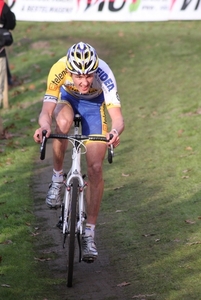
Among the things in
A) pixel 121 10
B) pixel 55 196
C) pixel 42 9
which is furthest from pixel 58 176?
pixel 121 10

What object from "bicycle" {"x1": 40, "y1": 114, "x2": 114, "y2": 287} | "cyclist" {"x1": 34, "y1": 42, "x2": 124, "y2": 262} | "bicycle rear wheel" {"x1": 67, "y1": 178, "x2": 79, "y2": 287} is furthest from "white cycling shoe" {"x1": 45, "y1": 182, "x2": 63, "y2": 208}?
"bicycle rear wheel" {"x1": 67, "y1": 178, "x2": 79, "y2": 287}

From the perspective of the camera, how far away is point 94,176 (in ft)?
25.2

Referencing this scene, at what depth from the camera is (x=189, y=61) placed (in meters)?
20.8

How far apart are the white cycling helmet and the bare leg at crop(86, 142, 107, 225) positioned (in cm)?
75

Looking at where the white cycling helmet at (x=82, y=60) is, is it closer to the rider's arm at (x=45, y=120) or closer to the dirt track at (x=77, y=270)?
the rider's arm at (x=45, y=120)

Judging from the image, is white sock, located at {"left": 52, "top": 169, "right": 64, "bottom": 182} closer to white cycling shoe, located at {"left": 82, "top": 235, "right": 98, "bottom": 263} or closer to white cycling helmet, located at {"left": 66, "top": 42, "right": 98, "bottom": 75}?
white cycling shoe, located at {"left": 82, "top": 235, "right": 98, "bottom": 263}

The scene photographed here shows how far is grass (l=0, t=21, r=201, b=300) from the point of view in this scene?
24.7 ft

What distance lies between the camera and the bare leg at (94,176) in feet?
25.1

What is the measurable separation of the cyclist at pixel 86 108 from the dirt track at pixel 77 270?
9.4 inches

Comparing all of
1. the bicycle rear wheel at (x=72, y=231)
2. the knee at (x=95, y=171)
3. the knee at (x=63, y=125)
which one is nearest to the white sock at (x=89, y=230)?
the knee at (x=95, y=171)

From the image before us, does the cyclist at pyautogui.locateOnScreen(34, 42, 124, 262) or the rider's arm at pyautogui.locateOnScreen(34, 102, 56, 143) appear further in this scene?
the cyclist at pyautogui.locateOnScreen(34, 42, 124, 262)

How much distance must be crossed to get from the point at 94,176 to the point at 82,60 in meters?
1.15

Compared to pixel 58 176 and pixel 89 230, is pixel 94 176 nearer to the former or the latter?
pixel 89 230

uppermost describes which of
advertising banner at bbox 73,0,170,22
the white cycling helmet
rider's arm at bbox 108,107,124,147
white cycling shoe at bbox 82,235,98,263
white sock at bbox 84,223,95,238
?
the white cycling helmet
